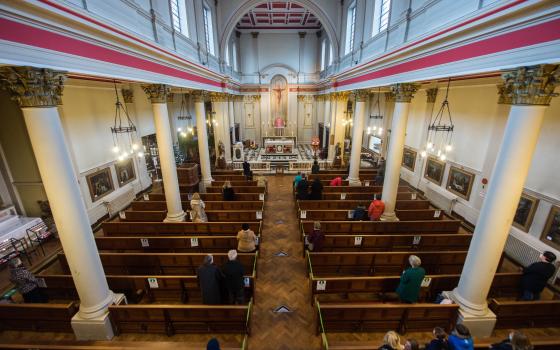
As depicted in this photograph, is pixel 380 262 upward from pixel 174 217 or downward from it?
downward

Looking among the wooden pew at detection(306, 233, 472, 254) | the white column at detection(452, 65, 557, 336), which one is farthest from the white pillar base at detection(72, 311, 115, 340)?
the white column at detection(452, 65, 557, 336)

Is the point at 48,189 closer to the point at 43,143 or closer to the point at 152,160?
the point at 43,143

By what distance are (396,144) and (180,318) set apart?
6.81 m

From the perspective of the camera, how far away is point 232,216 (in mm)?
7633

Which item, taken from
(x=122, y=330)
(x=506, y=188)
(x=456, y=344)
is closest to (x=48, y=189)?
(x=122, y=330)

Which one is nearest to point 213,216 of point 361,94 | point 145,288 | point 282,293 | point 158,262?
point 158,262

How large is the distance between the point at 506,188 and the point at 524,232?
4.59 metres

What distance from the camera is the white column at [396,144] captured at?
652 cm

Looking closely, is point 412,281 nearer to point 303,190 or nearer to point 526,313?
point 526,313

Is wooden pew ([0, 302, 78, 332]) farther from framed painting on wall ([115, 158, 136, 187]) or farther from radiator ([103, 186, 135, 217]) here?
framed painting on wall ([115, 158, 136, 187])

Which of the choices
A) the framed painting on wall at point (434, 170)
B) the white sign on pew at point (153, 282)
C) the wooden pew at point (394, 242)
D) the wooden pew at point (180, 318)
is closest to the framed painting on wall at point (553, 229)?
the wooden pew at point (394, 242)

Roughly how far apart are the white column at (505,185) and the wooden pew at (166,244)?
16.4 feet

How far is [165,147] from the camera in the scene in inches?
273

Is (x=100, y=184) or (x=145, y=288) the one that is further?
(x=100, y=184)
